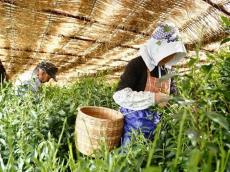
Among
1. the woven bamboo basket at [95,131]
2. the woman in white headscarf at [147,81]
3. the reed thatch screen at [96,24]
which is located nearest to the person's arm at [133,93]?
the woman in white headscarf at [147,81]

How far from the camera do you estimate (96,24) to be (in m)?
3.75

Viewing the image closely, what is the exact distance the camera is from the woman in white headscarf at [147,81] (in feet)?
9.22

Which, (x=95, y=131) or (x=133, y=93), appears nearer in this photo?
(x=95, y=131)

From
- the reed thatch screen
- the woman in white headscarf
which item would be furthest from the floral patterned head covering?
the reed thatch screen

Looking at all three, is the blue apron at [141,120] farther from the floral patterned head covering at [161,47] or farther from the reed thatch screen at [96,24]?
the reed thatch screen at [96,24]

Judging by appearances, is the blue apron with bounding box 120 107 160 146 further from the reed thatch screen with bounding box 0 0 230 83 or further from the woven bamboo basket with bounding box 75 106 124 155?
the reed thatch screen with bounding box 0 0 230 83

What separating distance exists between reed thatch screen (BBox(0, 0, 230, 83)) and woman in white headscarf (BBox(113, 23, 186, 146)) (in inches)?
12.3

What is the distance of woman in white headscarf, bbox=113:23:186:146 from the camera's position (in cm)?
281

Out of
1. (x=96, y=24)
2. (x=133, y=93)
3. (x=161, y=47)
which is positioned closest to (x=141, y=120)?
(x=133, y=93)

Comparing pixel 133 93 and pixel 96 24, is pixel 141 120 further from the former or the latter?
pixel 96 24

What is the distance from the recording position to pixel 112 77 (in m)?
8.11

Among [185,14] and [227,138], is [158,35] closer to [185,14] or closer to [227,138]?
[185,14]

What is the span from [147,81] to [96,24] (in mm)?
980

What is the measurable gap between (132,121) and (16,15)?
1449 mm
